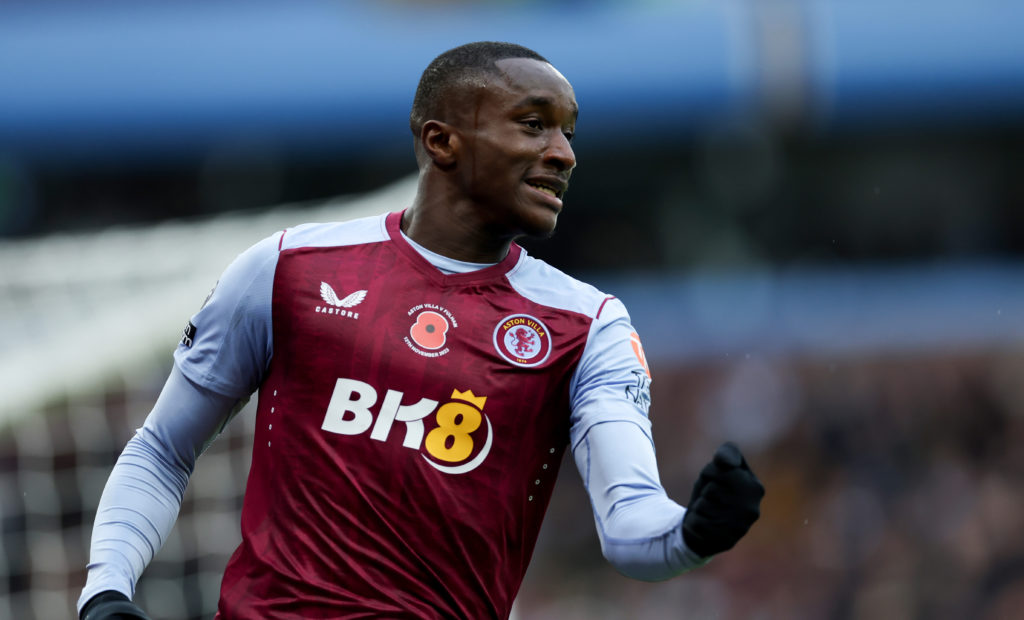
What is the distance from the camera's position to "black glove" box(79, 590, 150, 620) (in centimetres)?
306

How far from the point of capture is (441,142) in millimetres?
3559

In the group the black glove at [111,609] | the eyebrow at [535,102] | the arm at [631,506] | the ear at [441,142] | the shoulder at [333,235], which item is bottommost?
the black glove at [111,609]

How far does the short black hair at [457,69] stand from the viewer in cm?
346

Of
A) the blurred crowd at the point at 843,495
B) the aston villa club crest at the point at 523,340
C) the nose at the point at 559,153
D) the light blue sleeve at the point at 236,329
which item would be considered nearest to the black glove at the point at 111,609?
the light blue sleeve at the point at 236,329

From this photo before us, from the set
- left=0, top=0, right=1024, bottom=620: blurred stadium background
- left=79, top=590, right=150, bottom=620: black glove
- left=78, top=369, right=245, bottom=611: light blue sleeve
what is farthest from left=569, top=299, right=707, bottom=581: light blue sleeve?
left=0, top=0, right=1024, bottom=620: blurred stadium background

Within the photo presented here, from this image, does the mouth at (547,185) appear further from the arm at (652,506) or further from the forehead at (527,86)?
the arm at (652,506)

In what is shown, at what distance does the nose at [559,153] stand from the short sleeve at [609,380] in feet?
1.25

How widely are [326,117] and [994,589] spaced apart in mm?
9057

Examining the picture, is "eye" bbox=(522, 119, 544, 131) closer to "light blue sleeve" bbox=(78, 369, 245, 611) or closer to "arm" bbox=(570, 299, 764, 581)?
"arm" bbox=(570, 299, 764, 581)

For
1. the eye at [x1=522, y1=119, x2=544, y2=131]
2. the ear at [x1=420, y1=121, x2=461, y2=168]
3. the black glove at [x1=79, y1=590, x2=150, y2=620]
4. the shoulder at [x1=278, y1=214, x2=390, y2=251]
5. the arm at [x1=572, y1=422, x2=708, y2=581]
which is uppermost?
the eye at [x1=522, y1=119, x2=544, y2=131]

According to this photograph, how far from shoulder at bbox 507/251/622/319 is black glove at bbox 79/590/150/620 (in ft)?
3.99

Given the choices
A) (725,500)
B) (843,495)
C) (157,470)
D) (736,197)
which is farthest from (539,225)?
(736,197)

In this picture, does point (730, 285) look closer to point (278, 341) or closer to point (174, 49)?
point (174, 49)

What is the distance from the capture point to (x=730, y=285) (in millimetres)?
14344
